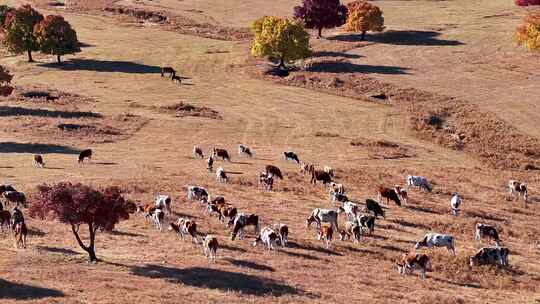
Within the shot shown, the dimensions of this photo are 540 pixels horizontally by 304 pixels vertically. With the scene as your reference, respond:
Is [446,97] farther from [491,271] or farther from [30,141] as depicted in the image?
[491,271]

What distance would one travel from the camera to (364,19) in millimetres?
122375

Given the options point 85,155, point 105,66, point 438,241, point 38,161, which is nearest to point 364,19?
point 105,66

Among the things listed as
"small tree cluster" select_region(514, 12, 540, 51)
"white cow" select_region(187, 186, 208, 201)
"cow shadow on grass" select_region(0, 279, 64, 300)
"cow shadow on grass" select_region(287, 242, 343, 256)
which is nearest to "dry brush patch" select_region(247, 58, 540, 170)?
"small tree cluster" select_region(514, 12, 540, 51)

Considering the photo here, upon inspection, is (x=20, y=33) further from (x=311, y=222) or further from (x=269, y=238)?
(x=269, y=238)

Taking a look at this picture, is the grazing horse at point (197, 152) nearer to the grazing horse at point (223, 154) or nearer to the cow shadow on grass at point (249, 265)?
the grazing horse at point (223, 154)

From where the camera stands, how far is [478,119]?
82.8 m

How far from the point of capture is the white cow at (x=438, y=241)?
40.2 m

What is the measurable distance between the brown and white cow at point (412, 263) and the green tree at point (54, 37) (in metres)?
84.1

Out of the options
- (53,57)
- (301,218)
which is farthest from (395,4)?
(301,218)

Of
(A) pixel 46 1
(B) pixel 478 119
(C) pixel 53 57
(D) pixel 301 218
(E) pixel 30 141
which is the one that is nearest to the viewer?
(D) pixel 301 218

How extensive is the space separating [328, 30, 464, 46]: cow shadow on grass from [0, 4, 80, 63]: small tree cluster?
44.1 metres

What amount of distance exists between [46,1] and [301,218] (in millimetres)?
137052

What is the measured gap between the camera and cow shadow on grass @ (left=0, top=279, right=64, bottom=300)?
2966 centimetres

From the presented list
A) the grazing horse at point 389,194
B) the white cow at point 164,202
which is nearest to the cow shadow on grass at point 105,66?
the grazing horse at point 389,194
